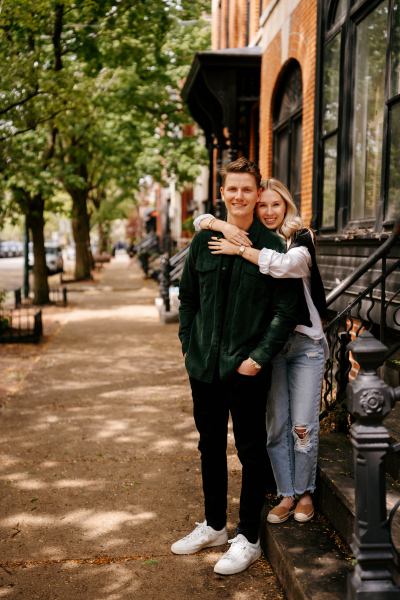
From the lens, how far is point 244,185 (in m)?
3.08

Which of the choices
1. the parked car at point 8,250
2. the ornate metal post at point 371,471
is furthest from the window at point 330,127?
the parked car at point 8,250

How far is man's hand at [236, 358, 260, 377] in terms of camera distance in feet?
9.98

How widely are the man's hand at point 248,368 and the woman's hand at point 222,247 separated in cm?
58

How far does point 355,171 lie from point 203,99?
6.83 meters

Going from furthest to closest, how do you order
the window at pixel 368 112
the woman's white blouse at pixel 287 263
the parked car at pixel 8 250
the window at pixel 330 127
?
the parked car at pixel 8 250 → the window at pixel 330 127 → the window at pixel 368 112 → the woman's white blouse at pixel 287 263

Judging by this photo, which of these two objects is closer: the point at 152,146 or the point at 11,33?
the point at 11,33

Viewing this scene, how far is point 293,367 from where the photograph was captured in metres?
3.30

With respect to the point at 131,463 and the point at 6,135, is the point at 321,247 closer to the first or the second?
the point at 131,463

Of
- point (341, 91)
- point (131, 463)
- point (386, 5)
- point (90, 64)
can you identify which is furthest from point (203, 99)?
point (131, 463)

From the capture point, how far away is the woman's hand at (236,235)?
10.1 feet

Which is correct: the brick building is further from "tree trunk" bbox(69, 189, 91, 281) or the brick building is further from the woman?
"tree trunk" bbox(69, 189, 91, 281)

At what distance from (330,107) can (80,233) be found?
19423mm

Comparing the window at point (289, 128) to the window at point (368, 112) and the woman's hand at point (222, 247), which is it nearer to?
the window at point (368, 112)

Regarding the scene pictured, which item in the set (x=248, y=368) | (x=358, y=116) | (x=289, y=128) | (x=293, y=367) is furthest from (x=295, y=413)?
(x=289, y=128)
